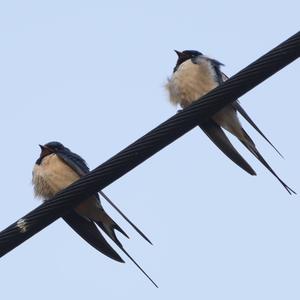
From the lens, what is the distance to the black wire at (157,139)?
300cm

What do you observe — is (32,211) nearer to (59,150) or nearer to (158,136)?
(158,136)

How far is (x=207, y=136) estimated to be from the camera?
4500mm

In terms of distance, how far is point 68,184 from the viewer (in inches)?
187

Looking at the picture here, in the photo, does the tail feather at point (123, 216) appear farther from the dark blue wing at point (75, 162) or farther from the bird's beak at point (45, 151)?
the bird's beak at point (45, 151)

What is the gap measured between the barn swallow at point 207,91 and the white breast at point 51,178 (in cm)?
61

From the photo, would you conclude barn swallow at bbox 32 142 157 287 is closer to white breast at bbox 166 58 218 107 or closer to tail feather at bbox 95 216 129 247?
tail feather at bbox 95 216 129 247

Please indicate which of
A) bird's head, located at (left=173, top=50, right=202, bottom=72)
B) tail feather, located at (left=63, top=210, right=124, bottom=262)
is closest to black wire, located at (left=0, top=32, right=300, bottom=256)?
tail feather, located at (left=63, top=210, right=124, bottom=262)

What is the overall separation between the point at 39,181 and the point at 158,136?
1767mm

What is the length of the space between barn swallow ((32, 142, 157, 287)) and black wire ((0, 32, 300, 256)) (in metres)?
0.86

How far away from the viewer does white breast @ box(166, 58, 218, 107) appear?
4.69 metres

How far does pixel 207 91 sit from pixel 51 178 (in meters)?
0.84

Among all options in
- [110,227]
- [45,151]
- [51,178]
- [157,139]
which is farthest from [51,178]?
[157,139]

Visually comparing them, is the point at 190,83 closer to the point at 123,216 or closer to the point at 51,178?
the point at 51,178

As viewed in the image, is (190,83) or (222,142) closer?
(222,142)
